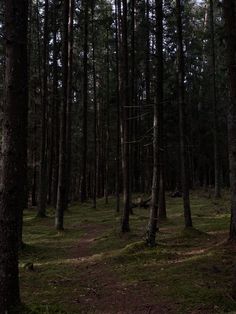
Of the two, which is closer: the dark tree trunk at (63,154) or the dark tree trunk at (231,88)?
the dark tree trunk at (231,88)

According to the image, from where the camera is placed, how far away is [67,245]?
54.7 ft

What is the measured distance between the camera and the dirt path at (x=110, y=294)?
902 cm

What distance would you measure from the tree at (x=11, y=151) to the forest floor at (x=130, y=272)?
0.68 m

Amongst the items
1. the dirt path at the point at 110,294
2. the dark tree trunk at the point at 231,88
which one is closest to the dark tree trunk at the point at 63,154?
the dirt path at the point at 110,294

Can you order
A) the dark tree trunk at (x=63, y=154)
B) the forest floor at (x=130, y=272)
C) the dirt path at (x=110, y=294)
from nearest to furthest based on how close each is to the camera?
the dirt path at (x=110, y=294)
the forest floor at (x=130, y=272)
the dark tree trunk at (x=63, y=154)

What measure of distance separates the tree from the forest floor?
68 centimetres

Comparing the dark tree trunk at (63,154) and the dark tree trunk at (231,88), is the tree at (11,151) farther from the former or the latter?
the dark tree trunk at (63,154)

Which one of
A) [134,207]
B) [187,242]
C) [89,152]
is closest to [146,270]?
[187,242]

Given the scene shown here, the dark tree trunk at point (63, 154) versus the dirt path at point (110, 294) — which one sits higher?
the dark tree trunk at point (63, 154)

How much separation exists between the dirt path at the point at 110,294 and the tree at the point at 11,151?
2.12 metres

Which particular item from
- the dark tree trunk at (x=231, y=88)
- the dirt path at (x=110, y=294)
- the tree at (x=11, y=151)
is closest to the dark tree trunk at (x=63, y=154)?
the dirt path at (x=110, y=294)

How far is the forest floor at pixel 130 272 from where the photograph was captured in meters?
9.17

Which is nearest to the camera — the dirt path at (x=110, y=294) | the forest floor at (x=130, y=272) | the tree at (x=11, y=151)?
the tree at (x=11, y=151)

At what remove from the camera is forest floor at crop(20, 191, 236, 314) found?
9172 millimetres
